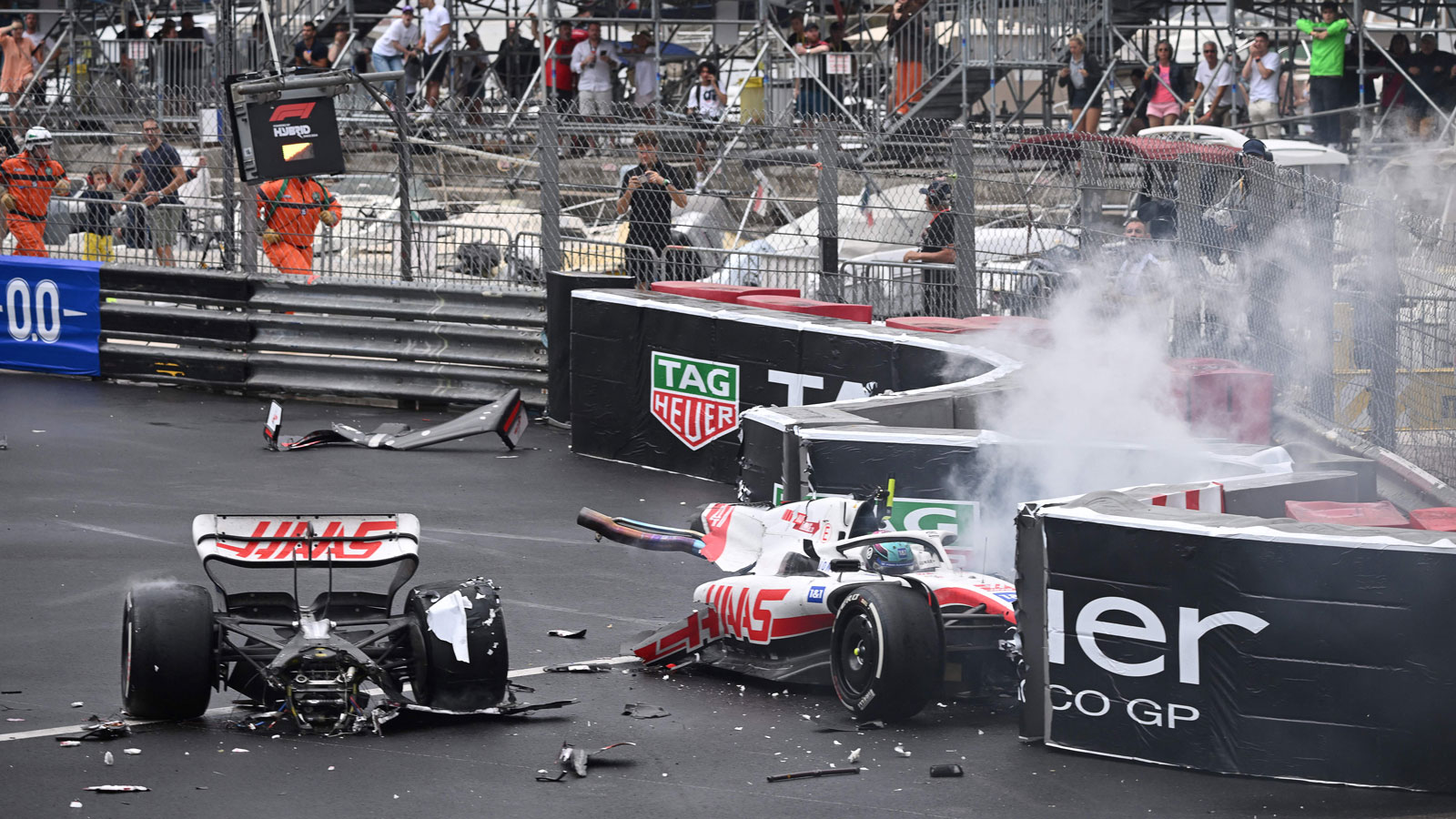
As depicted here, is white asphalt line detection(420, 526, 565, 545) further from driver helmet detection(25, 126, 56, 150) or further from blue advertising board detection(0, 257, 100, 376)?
driver helmet detection(25, 126, 56, 150)

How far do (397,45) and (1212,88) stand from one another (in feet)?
37.8

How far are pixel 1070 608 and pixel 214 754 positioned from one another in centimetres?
316

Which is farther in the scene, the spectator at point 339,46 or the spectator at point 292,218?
the spectator at point 339,46

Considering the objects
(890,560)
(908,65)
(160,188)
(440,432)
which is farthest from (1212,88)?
(890,560)

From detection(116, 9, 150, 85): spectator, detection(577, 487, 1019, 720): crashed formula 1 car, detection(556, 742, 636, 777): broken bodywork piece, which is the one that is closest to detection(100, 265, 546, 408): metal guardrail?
detection(577, 487, 1019, 720): crashed formula 1 car

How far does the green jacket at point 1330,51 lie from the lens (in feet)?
69.7

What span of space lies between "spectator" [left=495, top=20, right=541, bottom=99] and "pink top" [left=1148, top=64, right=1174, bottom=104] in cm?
920

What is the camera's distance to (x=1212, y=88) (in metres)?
22.3

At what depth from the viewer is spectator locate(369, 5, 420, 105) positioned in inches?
1026

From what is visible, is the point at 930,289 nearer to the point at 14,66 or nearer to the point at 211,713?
the point at 211,713

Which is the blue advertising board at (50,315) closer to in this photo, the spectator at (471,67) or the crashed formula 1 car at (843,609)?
the spectator at (471,67)

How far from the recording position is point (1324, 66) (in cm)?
2136

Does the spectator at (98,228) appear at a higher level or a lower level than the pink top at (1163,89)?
lower

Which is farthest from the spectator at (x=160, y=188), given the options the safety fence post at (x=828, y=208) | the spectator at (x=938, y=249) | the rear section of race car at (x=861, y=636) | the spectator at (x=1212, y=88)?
the spectator at (x=1212, y=88)
